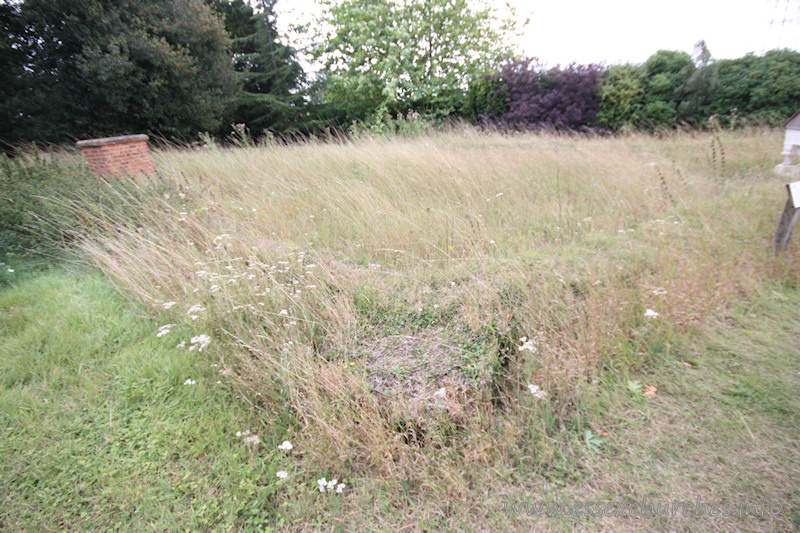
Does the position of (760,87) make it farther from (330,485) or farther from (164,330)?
(164,330)

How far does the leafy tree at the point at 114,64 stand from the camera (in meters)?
10.9

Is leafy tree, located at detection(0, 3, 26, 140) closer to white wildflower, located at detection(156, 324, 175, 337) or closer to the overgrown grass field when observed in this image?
the overgrown grass field

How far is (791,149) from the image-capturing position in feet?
21.2

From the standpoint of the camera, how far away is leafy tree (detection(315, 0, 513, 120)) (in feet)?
47.4

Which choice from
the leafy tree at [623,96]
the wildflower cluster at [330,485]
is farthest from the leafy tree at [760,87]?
the wildflower cluster at [330,485]

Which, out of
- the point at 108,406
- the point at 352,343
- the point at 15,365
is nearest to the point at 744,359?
the point at 352,343

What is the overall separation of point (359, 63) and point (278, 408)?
51.1ft

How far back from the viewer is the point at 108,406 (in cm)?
264

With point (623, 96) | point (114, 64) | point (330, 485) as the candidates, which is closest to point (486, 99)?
point (623, 96)

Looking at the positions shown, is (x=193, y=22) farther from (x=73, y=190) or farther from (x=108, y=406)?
(x=108, y=406)

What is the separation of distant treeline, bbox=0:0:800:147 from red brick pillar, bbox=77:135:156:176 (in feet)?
8.66

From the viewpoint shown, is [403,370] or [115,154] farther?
[115,154]

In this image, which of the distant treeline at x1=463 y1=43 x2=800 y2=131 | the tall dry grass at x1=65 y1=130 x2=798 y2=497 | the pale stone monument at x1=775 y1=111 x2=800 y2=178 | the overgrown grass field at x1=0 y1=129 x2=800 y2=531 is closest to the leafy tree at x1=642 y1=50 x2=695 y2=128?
the distant treeline at x1=463 y1=43 x2=800 y2=131

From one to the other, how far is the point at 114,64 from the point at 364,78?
7794 mm
